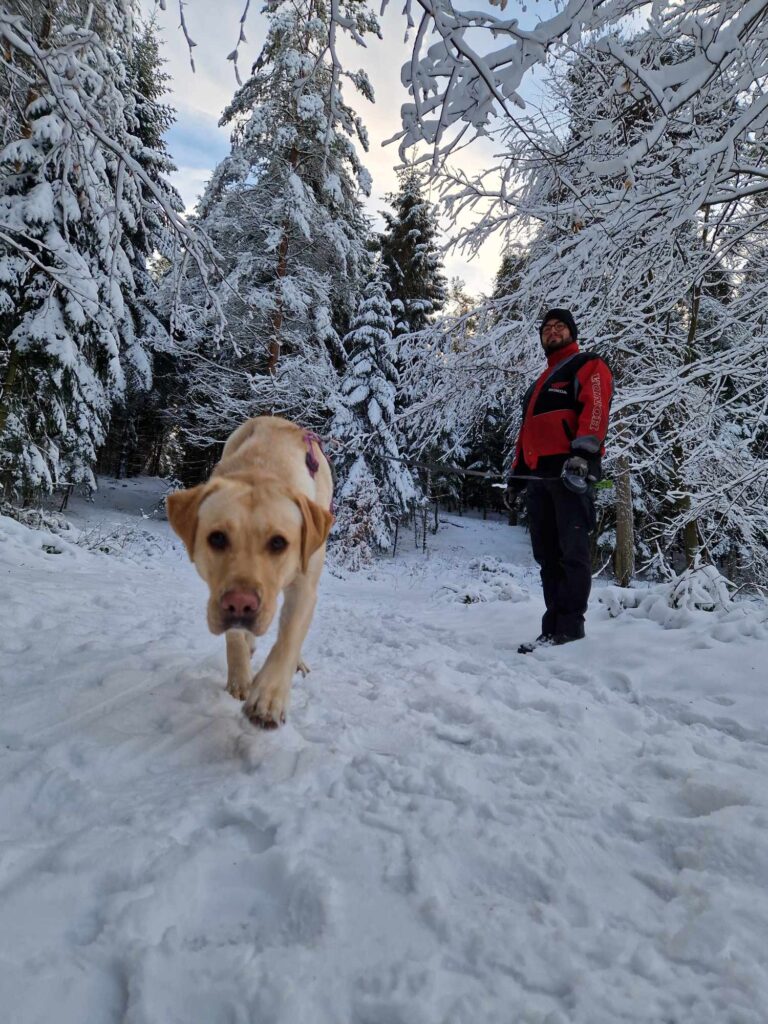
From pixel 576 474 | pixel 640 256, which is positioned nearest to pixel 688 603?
pixel 576 474

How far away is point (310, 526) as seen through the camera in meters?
2.29

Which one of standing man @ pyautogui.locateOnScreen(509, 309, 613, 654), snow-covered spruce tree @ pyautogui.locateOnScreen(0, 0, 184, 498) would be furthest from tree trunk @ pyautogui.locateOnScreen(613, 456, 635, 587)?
snow-covered spruce tree @ pyautogui.locateOnScreen(0, 0, 184, 498)

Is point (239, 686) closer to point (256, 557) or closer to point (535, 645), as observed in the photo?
point (256, 557)

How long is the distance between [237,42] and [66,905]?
3.28 m

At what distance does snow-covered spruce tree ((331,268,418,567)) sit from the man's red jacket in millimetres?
9106

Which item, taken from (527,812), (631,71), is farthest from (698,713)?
(631,71)

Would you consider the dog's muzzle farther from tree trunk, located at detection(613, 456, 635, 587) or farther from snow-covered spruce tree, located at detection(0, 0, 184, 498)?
tree trunk, located at detection(613, 456, 635, 587)

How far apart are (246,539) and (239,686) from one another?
0.90 metres

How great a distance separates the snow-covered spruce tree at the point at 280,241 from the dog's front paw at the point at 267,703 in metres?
10.9

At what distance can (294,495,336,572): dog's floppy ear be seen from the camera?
229 centimetres

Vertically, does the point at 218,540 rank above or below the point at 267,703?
above

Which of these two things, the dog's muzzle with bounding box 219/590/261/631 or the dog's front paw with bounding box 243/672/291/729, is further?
the dog's front paw with bounding box 243/672/291/729

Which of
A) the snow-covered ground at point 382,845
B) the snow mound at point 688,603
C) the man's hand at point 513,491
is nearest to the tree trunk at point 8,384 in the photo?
the snow-covered ground at point 382,845

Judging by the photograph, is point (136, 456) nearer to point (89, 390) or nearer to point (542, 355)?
point (89, 390)
